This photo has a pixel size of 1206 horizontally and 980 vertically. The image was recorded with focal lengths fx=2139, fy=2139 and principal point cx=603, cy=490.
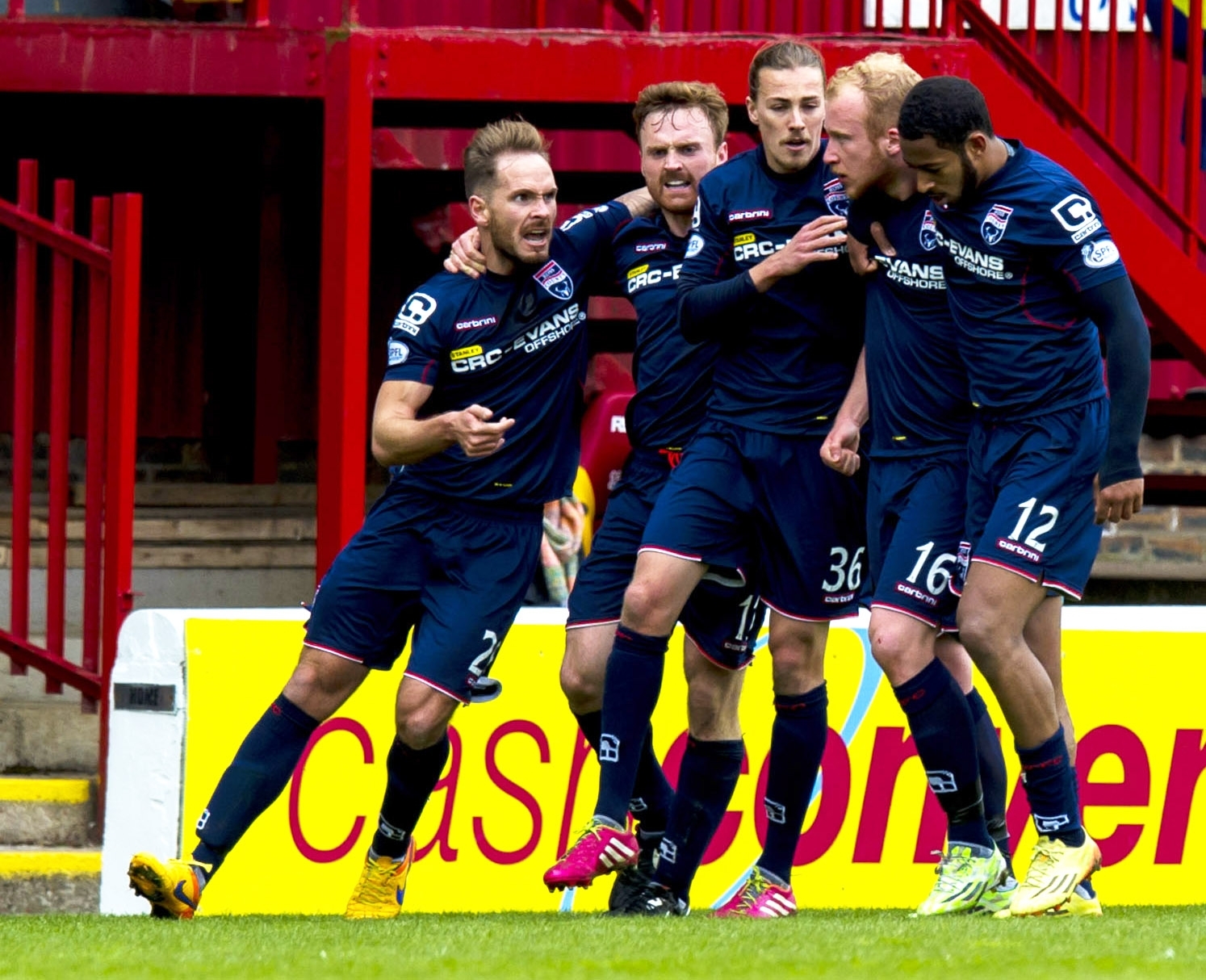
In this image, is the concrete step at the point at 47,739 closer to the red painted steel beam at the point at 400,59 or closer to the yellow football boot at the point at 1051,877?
the red painted steel beam at the point at 400,59

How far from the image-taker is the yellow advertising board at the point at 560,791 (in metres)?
6.59

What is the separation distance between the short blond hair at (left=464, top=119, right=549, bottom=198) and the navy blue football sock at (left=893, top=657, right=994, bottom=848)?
1708 millimetres

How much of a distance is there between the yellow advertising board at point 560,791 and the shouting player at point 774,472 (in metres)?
1.21

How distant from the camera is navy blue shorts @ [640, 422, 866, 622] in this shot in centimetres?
538

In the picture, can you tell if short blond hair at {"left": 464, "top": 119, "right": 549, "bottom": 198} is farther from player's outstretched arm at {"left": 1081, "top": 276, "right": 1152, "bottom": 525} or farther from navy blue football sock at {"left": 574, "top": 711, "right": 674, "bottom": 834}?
player's outstretched arm at {"left": 1081, "top": 276, "right": 1152, "bottom": 525}

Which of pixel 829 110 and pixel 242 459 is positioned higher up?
pixel 829 110

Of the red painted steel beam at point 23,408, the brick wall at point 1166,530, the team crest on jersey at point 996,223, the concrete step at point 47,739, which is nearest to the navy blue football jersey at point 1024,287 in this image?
the team crest on jersey at point 996,223

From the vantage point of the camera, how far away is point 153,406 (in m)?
10.5

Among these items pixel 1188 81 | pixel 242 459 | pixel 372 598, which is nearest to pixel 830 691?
pixel 372 598

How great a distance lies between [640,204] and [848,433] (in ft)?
3.37

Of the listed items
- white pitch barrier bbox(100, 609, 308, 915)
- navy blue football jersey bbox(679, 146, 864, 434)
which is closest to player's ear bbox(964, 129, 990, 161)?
navy blue football jersey bbox(679, 146, 864, 434)

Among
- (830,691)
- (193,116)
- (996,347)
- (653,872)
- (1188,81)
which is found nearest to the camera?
(996,347)

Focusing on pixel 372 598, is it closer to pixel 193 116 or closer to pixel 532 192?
pixel 532 192

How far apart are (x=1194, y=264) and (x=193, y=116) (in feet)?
15.6
